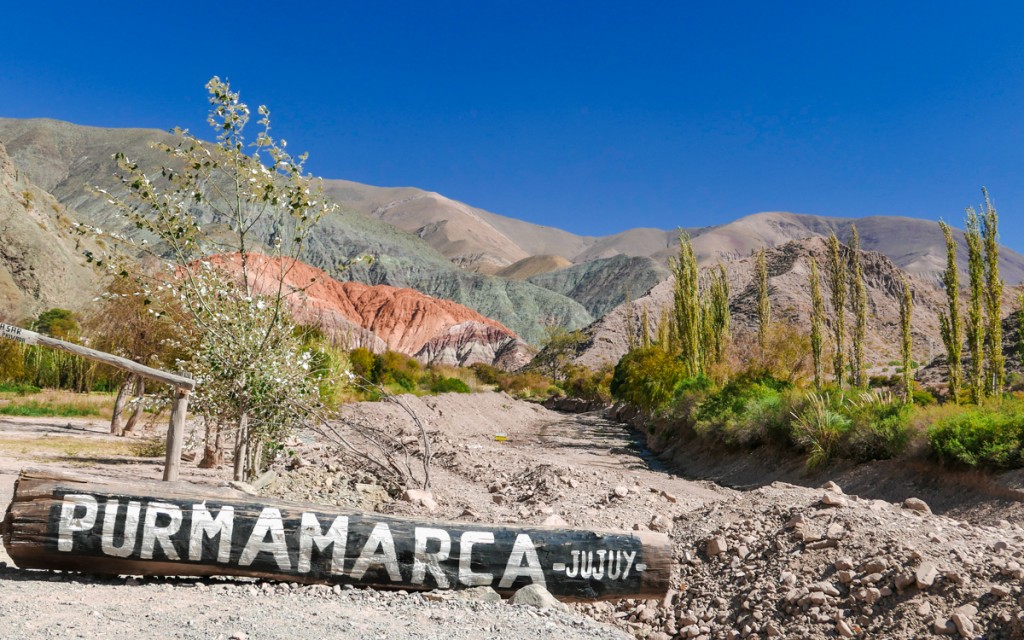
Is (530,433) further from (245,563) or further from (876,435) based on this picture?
(245,563)

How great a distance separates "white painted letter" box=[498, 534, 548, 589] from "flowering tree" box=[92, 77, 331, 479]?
3.93 metres

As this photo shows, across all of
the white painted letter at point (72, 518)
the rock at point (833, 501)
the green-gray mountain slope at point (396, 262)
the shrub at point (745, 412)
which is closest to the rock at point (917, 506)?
the rock at point (833, 501)

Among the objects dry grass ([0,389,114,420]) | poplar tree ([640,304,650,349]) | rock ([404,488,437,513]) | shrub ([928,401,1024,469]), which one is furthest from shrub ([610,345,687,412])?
A: dry grass ([0,389,114,420])

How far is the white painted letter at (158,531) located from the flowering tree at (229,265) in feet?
10.4

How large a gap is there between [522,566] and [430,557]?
2.29 ft

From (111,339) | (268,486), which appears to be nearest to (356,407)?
(111,339)

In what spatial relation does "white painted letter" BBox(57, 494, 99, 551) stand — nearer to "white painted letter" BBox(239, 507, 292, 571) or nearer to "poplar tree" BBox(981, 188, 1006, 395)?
"white painted letter" BBox(239, 507, 292, 571)

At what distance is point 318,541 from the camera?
505 centimetres

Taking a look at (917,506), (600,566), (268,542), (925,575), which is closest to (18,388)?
(268,542)

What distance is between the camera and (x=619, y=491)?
10.7 metres

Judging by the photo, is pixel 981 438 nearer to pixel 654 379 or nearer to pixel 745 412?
pixel 745 412

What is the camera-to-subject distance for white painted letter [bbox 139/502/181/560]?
4.91 m

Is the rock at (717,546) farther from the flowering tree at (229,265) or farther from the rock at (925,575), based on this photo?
the flowering tree at (229,265)

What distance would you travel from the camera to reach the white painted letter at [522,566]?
209 inches
